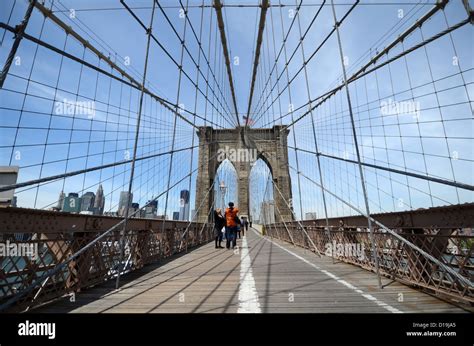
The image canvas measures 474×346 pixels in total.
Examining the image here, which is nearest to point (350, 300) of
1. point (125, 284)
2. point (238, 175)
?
point (125, 284)

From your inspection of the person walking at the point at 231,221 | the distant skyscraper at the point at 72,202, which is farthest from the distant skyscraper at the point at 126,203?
the person walking at the point at 231,221

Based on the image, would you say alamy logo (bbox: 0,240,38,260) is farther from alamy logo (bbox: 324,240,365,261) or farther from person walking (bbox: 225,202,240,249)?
person walking (bbox: 225,202,240,249)

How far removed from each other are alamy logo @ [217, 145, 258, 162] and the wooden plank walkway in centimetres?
2694

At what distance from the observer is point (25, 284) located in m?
2.26

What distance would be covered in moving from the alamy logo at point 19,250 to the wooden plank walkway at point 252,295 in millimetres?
554

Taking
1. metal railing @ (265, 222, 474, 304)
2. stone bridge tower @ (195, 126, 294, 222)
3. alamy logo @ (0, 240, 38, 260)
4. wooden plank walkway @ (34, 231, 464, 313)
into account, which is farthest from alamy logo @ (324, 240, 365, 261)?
stone bridge tower @ (195, 126, 294, 222)

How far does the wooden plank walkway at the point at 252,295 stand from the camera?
2.24 meters
